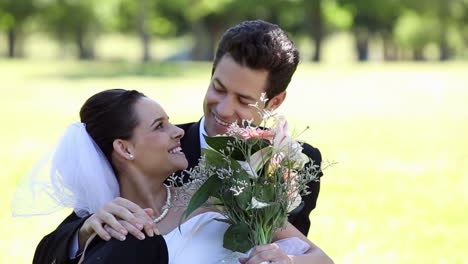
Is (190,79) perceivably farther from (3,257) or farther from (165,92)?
(3,257)

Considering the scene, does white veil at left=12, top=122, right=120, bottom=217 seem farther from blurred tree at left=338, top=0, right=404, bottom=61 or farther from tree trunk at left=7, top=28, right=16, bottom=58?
tree trunk at left=7, top=28, right=16, bottom=58

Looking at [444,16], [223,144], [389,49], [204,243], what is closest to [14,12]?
[444,16]

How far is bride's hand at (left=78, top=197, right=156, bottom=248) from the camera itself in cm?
359

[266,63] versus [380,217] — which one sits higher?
[266,63]

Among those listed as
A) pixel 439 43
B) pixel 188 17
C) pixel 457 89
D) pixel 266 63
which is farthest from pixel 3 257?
pixel 439 43

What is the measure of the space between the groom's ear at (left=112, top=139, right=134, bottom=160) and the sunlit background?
A: 18.0ft

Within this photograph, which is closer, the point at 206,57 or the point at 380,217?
the point at 380,217

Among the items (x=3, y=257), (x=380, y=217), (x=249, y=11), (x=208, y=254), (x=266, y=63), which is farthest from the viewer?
(x=249, y=11)

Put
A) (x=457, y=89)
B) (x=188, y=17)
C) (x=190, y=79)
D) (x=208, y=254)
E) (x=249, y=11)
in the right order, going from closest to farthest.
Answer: (x=208, y=254), (x=457, y=89), (x=190, y=79), (x=249, y=11), (x=188, y=17)

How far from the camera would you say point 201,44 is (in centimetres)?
A: 6619

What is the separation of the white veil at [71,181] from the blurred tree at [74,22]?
59723 millimetres

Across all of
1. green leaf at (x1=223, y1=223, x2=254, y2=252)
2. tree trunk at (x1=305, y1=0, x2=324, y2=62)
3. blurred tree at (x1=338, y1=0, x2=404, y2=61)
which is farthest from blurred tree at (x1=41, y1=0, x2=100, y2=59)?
green leaf at (x1=223, y1=223, x2=254, y2=252)

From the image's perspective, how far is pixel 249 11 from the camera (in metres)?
63.4

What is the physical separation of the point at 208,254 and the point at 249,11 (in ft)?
198
